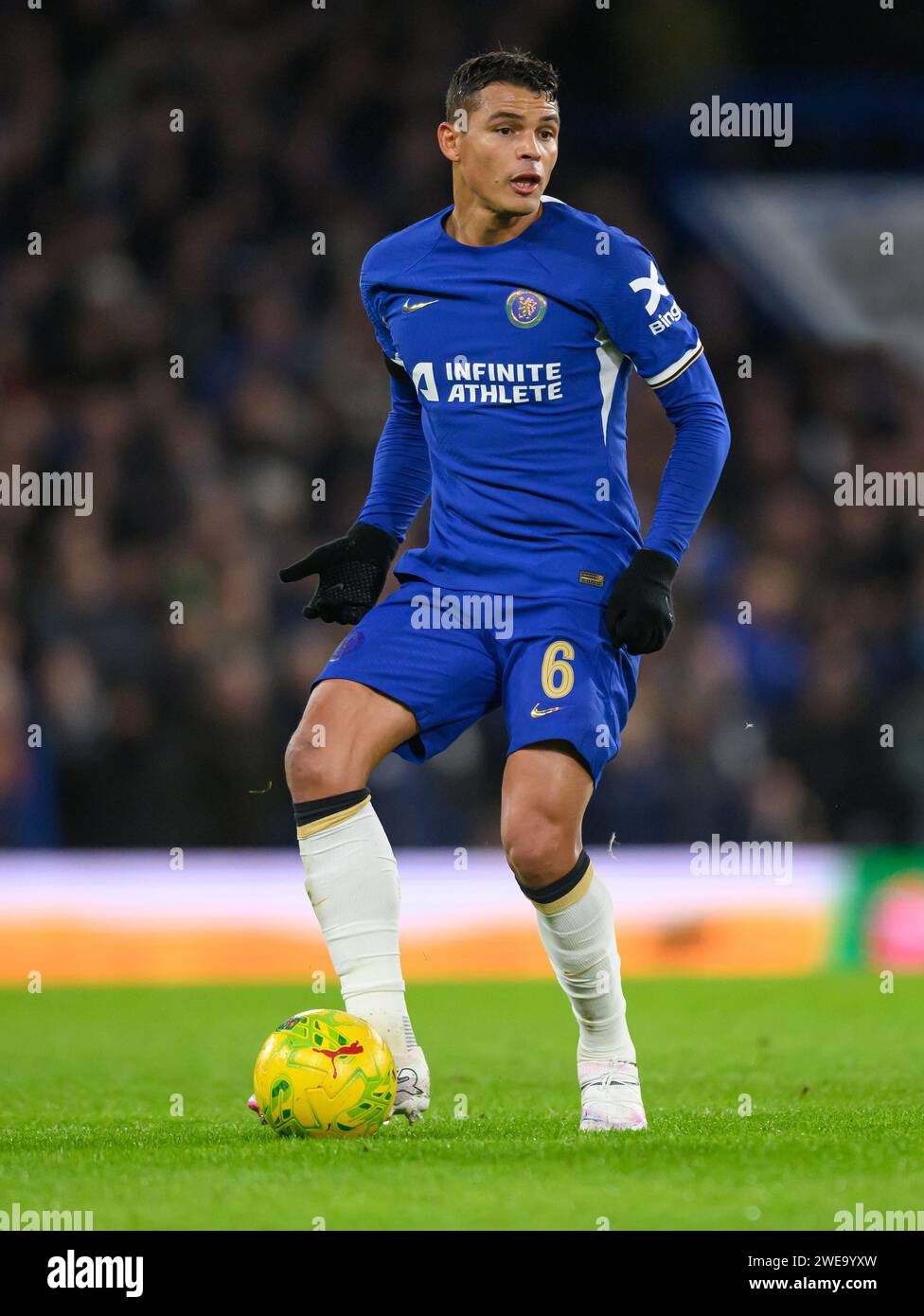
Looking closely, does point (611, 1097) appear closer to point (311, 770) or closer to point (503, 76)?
point (311, 770)

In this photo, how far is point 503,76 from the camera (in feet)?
15.6

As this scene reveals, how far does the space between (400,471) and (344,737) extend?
3.25 ft

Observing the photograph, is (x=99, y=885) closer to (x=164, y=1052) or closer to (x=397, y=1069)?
(x=164, y=1052)

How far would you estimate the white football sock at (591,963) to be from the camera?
14.8 feet

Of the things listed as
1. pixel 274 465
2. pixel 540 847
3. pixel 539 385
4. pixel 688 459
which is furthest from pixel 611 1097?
pixel 274 465

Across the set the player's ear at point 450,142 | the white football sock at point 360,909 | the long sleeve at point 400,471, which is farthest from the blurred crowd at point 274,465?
the player's ear at point 450,142

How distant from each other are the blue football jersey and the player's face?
0.44 feet

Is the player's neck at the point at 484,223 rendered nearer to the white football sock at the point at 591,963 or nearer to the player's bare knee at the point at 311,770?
the player's bare knee at the point at 311,770

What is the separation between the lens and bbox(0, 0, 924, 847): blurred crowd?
10.5 metres

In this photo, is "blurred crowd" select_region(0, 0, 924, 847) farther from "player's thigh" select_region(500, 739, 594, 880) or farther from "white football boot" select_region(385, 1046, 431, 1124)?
"player's thigh" select_region(500, 739, 594, 880)

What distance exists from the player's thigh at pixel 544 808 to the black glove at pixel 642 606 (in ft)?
0.97

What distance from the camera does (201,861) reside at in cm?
975

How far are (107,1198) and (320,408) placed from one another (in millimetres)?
9235

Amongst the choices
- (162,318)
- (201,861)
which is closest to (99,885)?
(201,861)
